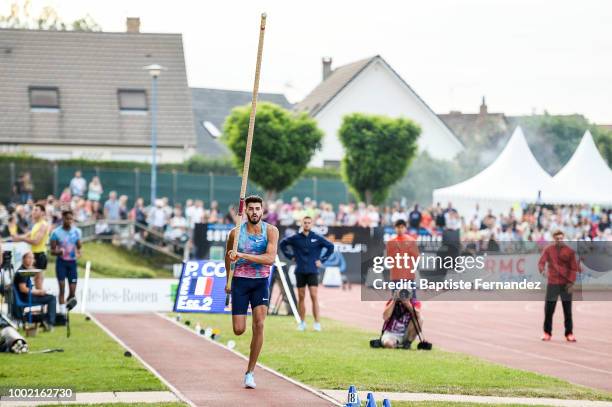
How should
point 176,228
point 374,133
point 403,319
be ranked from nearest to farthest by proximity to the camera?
point 403,319, point 176,228, point 374,133

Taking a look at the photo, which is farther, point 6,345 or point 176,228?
point 176,228

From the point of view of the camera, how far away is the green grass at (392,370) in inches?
532

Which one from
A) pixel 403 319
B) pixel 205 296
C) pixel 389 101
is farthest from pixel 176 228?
pixel 389 101

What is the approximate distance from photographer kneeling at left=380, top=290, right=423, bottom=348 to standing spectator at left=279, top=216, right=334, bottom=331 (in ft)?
8.67

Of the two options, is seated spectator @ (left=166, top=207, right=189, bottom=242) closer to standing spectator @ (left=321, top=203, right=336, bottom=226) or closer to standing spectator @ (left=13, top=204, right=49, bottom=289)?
standing spectator @ (left=321, top=203, right=336, bottom=226)

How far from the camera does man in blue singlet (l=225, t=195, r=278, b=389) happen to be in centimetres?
1284

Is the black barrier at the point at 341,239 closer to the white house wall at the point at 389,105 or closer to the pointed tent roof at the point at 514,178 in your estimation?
the pointed tent roof at the point at 514,178

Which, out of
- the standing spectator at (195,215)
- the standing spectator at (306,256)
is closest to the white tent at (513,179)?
the standing spectator at (195,215)

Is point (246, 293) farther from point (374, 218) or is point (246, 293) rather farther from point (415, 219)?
point (374, 218)

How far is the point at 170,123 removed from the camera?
5419 centimetres

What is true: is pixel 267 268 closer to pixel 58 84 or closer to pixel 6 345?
pixel 6 345

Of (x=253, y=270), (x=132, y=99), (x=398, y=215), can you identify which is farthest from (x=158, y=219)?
(x=253, y=270)

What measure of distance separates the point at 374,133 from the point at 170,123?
361 inches

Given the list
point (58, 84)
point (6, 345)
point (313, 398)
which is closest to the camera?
Result: point (313, 398)
